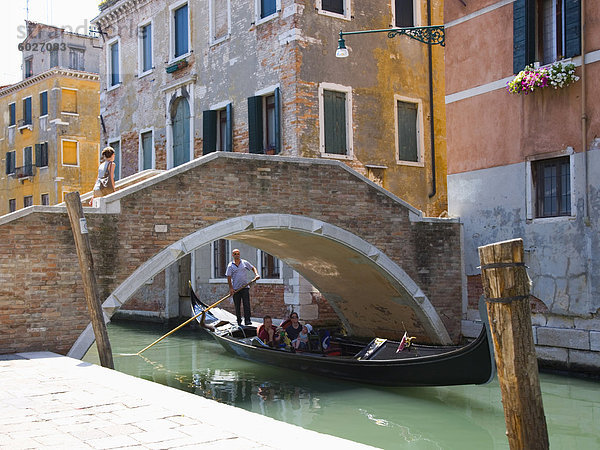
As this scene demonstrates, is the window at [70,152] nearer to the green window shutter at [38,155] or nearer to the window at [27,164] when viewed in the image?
the green window shutter at [38,155]

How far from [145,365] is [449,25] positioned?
5.90 meters

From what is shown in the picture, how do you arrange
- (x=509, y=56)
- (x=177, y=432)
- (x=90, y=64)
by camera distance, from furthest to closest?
1. (x=90, y=64)
2. (x=509, y=56)
3. (x=177, y=432)

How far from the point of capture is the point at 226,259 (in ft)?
40.9

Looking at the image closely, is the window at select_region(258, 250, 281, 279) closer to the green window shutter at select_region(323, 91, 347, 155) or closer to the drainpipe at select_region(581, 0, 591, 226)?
the green window shutter at select_region(323, 91, 347, 155)

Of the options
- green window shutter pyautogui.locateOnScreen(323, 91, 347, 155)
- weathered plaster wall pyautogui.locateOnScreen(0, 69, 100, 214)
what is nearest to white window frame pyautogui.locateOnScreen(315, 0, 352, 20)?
green window shutter pyautogui.locateOnScreen(323, 91, 347, 155)

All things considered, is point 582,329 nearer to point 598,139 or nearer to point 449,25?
point 598,139

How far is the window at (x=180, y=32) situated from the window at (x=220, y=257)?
3358 millimetres

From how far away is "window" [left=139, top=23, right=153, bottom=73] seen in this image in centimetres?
1388

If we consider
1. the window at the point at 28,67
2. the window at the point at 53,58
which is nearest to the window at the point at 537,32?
the window at the point at 53,58

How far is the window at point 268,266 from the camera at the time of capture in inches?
453

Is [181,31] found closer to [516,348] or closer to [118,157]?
[118,157]

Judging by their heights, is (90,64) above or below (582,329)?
above

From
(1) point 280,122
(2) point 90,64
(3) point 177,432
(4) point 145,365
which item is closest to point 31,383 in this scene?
(3) point 177,432

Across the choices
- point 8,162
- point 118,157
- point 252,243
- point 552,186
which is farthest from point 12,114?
point 552,186
